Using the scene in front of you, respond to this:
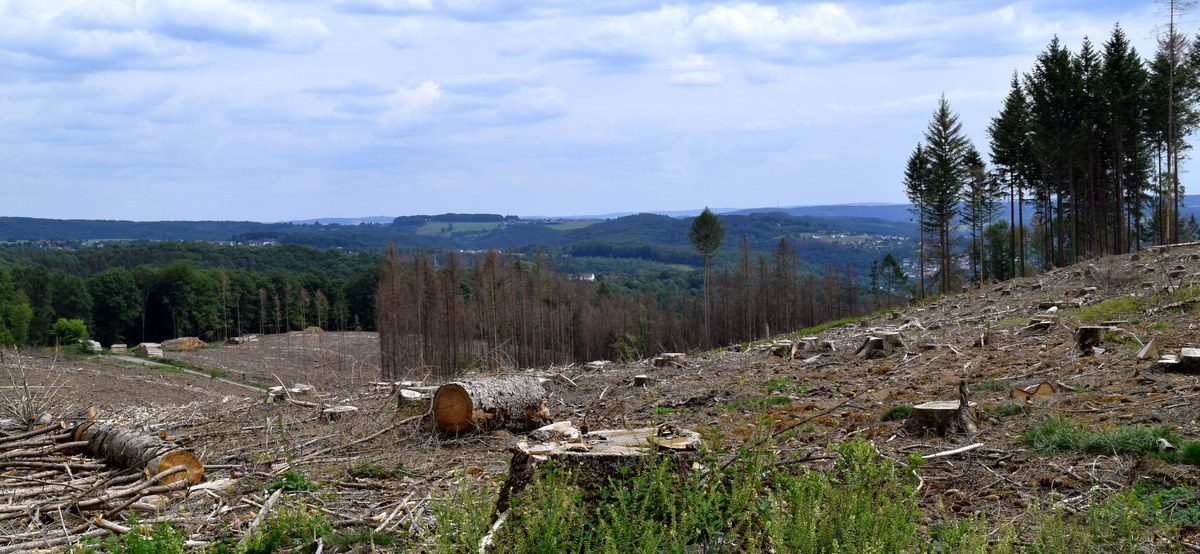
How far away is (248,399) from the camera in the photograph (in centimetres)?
1228

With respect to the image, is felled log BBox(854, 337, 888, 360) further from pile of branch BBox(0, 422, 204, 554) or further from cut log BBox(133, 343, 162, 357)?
cut log BBox(133, 343, 162, 357)

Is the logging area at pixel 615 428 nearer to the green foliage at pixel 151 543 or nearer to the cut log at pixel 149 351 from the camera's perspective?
the green foliage at pixel 151 543

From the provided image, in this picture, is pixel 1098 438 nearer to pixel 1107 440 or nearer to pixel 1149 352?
pixel 1107 440

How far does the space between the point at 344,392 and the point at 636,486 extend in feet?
29.2

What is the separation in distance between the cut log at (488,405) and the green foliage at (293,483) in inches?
92.1

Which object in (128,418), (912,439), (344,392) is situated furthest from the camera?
(344,392)

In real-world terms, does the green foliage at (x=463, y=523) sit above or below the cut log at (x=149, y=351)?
above

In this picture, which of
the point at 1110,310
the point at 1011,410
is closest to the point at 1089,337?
the point at 1011,410

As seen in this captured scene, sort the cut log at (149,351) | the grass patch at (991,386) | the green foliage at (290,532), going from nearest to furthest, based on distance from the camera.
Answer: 1. the green foliage at (290,532)
2. the grass patch at (991,386)
3. the cut log at (149,351)

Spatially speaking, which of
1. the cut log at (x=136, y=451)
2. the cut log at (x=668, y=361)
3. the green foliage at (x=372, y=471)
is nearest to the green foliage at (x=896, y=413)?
the green foliage at (x=372, y=471)

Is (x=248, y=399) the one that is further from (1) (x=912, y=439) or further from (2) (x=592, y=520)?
(1) (x=912, y=439)

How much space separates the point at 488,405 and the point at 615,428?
5.09 ft

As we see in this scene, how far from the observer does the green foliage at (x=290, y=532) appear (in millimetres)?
5133

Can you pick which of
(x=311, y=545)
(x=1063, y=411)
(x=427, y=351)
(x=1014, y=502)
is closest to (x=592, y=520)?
(x=311, y=545)
